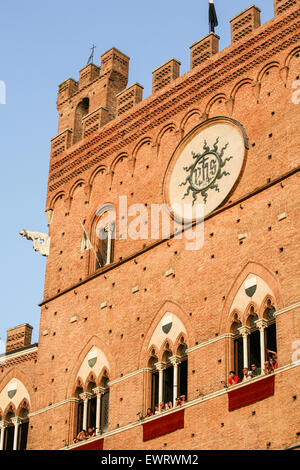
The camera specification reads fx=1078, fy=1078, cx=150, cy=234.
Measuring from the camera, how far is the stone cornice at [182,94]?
2247 centimetres

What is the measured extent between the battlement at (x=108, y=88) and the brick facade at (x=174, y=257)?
0.04 meters

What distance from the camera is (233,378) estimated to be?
19906mm

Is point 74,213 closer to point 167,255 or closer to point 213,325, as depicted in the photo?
point 167,255

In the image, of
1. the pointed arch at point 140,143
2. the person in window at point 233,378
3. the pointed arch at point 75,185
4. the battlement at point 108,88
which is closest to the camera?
the person in window at point 233,378

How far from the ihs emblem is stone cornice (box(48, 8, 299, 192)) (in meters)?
1.47

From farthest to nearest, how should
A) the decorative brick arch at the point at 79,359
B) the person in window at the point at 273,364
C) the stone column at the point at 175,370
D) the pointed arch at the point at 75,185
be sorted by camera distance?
the pointed arch at the point at 75,185, the decorative brick arch at the point at 79,359, the stone column at the point at 175,370, the person in window at the point at 273,364

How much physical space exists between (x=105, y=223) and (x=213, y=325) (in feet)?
16.9

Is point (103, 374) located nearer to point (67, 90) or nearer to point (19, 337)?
point (19, 337)

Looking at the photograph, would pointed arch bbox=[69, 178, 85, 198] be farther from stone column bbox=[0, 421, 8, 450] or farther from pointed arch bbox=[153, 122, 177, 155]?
stone column bbox=[0, 421, 8, 450]

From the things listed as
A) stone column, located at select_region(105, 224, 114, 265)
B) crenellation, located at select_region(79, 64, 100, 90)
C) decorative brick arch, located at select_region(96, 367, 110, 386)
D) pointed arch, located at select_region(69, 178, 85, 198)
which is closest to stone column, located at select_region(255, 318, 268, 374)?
decorative brick arch, located at select_region(96, 367, 110, 386)

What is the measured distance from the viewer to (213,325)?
20.9 metres

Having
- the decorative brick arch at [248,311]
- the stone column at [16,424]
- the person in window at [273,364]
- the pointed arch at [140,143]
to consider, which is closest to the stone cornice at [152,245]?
the decorative brick arch at [248,311]

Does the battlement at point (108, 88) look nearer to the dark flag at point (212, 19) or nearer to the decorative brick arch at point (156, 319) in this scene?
the dark flag at point (212, 19)

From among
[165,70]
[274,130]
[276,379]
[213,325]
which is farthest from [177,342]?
[165,70]
